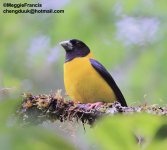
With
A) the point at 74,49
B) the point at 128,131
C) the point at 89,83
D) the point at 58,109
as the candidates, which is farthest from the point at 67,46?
the point at 128,131

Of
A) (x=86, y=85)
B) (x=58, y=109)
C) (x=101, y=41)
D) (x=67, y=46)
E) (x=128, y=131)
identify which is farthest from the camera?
(x=101, y=41)

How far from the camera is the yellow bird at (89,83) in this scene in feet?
15.3

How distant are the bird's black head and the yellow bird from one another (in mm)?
351

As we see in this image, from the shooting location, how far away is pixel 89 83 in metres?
4.75

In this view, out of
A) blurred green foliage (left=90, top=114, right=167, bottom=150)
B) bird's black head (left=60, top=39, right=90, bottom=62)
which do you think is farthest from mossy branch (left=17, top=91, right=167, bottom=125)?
bird's black head (left=60, top=39, right=90, bottom=62)

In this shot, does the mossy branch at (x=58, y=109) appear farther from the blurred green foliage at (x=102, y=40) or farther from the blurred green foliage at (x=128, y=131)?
the blurred green foliage at (x=102, y=40)

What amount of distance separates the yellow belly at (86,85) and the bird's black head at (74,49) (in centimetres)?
51

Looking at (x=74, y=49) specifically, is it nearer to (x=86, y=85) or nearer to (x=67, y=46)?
(x=67, y=46)

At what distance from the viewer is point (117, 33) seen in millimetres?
7215

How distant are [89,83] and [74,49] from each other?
1.04 metres

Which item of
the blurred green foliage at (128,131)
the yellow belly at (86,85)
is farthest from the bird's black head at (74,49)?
the blurred green foliage at (128,131)

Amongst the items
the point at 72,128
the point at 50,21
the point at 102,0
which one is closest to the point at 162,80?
the point at 102,0

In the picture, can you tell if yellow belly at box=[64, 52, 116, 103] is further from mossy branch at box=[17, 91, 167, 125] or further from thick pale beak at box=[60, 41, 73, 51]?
mossy branch at box=[17, 91, 167, 125]

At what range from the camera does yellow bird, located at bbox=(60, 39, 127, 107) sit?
4.66 metres
